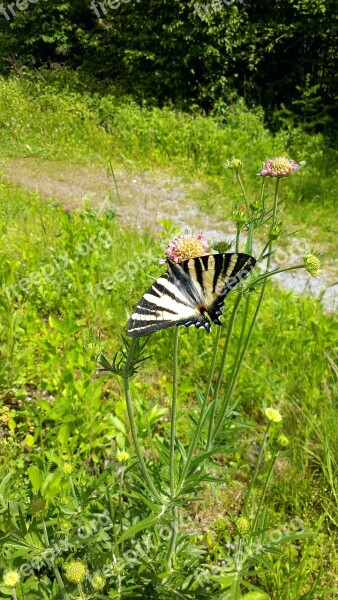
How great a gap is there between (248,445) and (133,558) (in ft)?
3.03

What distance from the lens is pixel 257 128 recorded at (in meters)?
7.70

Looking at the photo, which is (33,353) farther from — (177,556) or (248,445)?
(177,556)

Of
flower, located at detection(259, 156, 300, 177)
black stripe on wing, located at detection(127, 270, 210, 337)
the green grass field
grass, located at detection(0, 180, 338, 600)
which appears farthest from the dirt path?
black stripe on wing, located at detection(127, 270, 210, 337)

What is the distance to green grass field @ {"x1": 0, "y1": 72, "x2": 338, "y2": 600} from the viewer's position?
1449 mm

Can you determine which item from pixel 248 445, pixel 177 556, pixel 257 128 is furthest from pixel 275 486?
pixel 257 128

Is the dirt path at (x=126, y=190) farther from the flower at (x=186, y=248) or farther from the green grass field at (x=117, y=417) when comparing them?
the flower at (x=186, y=248)

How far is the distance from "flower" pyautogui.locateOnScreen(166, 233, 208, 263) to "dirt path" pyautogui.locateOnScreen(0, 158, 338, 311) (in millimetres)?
3929

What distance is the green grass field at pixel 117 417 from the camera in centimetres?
145

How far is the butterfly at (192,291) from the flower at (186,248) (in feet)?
0.57

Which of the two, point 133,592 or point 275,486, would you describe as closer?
point 133,592

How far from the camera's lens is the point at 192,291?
1137mm

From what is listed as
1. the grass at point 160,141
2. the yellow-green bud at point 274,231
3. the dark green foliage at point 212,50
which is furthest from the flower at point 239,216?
the dark green foliage at point 212,50
